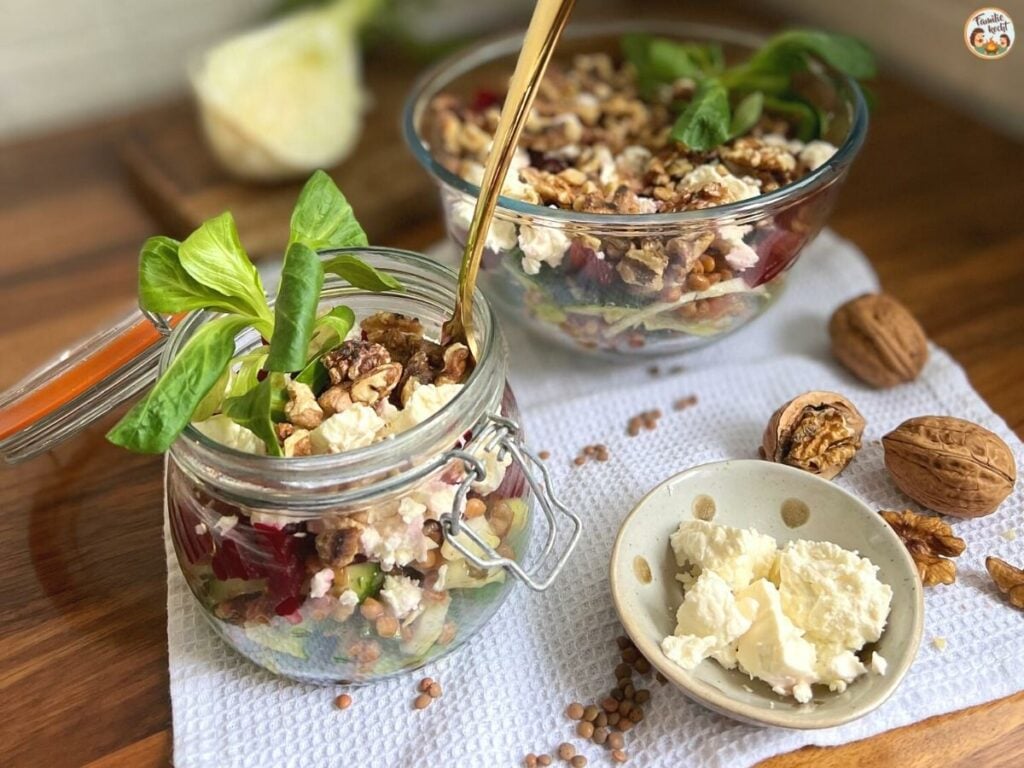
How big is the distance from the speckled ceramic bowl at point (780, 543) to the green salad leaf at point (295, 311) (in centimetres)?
24

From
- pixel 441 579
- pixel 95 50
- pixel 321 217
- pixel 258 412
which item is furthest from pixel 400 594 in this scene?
pixel 95 50

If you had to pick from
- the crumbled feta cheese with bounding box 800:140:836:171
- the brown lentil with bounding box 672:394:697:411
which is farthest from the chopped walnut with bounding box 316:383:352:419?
the crumbled feta cheese with bounding box 800:140:836:171

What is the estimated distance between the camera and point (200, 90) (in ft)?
3.45

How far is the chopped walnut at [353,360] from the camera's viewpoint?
1.93 feet

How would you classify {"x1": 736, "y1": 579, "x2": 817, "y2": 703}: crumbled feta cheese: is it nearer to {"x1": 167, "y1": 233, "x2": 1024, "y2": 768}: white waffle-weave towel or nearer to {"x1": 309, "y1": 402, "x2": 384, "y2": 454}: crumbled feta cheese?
{"x1": 167, "y1": 233, "x2": 1024, "y2": 768}: white waffle-weave towel

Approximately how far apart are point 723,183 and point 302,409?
367 mm

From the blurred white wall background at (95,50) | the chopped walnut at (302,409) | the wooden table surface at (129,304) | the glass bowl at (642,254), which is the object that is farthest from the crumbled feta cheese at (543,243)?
the blurred white wall background at (95,50)

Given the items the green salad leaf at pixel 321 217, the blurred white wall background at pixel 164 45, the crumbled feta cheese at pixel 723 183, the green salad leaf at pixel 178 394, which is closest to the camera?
the green salad leaf at pixel 178 394

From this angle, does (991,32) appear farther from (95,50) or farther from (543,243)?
(95,50)

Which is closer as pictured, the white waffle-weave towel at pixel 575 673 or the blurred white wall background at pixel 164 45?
the white waffle-weave towel at pixel 575 673

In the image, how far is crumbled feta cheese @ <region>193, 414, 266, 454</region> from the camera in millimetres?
556

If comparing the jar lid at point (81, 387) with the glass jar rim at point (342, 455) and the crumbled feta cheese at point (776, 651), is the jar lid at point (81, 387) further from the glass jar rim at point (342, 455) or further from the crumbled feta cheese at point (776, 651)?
the crumbled feta cheese at point (776, 651)

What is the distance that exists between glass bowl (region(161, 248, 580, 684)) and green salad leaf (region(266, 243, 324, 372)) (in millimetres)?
55

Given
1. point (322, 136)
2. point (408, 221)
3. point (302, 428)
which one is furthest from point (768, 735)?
point (322, 136)
